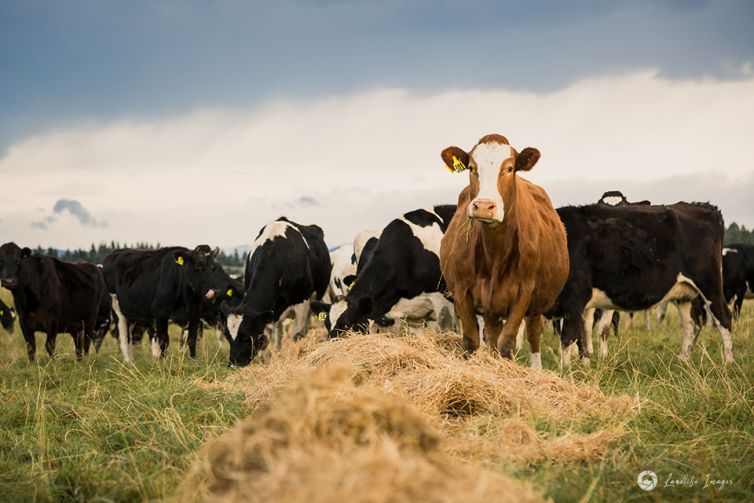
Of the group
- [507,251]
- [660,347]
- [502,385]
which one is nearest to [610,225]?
[660,347]

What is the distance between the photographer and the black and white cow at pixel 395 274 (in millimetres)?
10328

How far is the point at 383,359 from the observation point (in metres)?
6.60

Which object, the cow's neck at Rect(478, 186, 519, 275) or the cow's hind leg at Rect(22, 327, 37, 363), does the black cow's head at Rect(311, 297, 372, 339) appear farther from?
the cow's hind leg at Rect(22, 327, 37, 363)

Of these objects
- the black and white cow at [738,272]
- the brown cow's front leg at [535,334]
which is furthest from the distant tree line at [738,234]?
the brown cow's front leg at [535,334]

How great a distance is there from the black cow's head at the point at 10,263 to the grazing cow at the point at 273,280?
3.89 meters

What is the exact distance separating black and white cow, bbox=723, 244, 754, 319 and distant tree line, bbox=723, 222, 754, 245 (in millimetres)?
56973

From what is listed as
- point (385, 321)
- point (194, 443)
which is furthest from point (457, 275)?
point (194, 443)

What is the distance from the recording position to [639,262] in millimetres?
9961

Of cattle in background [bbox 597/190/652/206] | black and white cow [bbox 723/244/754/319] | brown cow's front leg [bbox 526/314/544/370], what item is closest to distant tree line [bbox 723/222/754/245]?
black and white cow [bbox 723/244/754/319]

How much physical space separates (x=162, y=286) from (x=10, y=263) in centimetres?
271

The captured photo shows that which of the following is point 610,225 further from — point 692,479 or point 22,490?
point 22,490

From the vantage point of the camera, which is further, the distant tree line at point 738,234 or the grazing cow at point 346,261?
the distant tree line at point 738,234

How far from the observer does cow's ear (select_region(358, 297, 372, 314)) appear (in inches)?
404

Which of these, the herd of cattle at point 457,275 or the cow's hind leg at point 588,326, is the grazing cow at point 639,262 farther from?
the cow's hind leg at point 588,326
